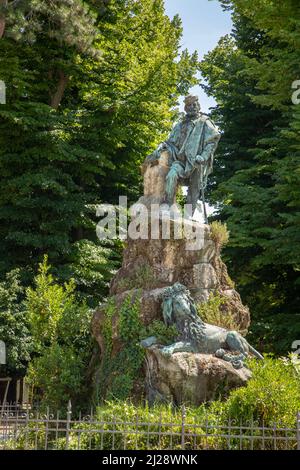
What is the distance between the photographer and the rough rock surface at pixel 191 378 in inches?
358

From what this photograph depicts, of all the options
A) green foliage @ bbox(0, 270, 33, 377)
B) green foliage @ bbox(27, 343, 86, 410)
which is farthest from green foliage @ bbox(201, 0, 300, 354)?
green foliage @ bbox(27, 343, 86, 410)

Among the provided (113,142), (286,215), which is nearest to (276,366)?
(286,215)

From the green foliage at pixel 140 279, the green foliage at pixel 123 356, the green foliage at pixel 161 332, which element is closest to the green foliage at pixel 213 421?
the green foliage at pixel 123 356

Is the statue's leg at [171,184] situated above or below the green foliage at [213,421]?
above

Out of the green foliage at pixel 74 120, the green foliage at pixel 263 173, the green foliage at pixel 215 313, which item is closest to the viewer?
the green foliage at pixel 215 313

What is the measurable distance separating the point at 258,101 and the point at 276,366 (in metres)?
8.77

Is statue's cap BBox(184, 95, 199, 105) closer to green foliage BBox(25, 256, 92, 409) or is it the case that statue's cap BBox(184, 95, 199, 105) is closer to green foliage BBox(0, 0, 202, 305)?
green foliage BBox(25, 256, 92, 409)

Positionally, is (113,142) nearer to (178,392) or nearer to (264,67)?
(264,67)

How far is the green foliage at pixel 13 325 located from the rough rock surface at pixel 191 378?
20.6 feet

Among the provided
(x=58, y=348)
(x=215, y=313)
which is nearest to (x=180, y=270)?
(x=215, y=313)

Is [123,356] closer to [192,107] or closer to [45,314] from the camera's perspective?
[45,314]

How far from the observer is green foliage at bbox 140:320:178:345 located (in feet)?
31.3

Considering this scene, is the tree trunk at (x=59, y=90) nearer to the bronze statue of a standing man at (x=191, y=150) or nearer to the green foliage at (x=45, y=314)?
the bronze statue of a standing man at (x=191, y=150)

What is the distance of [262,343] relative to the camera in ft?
56.4
